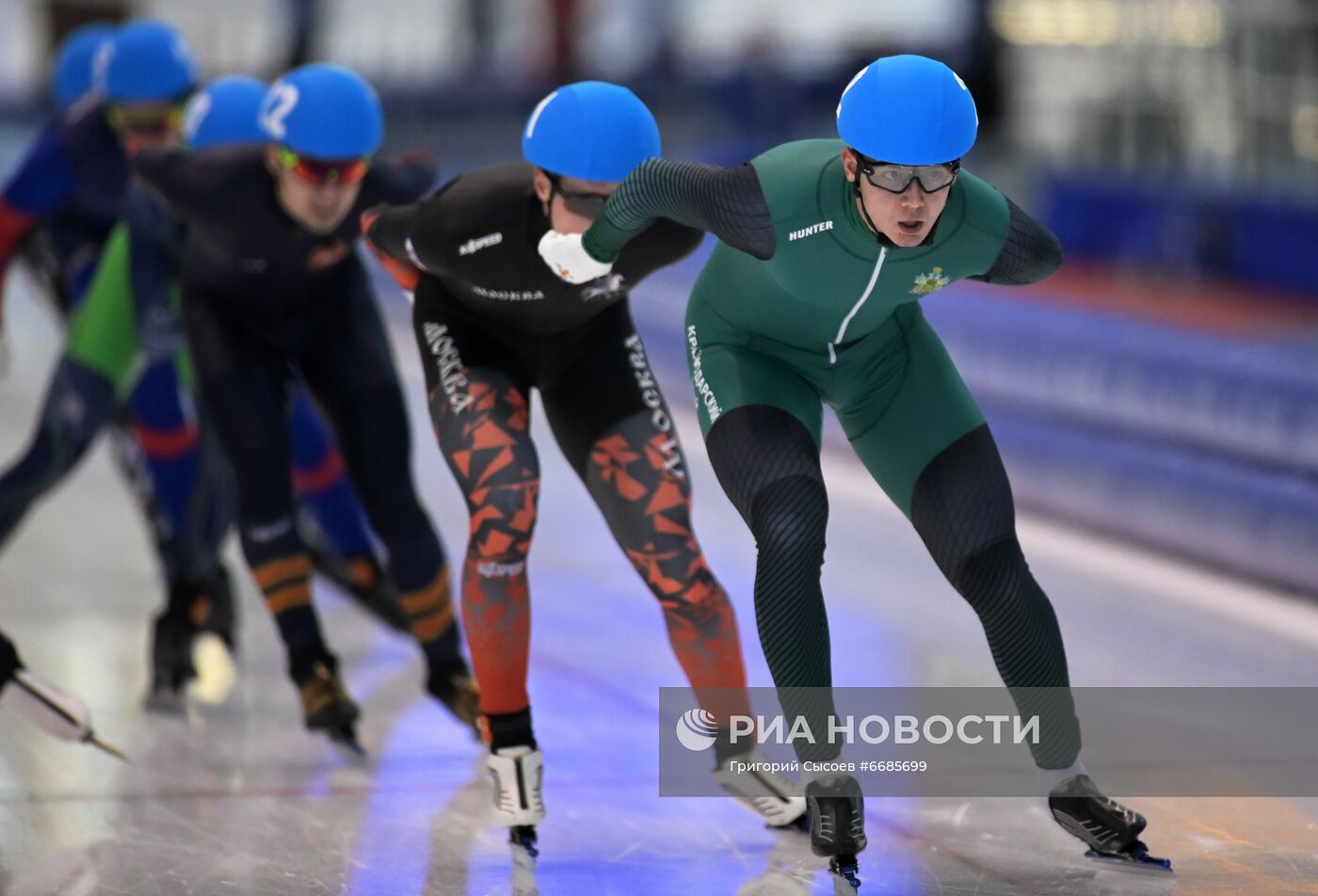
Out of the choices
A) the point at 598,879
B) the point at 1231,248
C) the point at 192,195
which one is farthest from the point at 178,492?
the point at 1231,248

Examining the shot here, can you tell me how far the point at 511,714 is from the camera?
12.6 feet

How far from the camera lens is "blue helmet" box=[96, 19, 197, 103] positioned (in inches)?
208

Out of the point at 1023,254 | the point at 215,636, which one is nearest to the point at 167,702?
the point at 215,636

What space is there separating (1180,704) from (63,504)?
4.51 meters

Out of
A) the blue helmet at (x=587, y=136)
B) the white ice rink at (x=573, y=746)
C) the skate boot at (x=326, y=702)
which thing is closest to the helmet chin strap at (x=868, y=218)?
the blue helmet at (x=587, y=136)

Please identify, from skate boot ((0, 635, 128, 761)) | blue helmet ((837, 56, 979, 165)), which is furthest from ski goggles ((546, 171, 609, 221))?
skate boot ((0, 635, 128, 761))

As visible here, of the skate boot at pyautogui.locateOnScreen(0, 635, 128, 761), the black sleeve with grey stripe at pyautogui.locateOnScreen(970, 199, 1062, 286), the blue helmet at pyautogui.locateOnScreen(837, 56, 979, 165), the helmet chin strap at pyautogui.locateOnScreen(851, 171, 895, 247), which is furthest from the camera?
the skate boot at pyautogui.locateOnScreen(0, 635, 128, 761)

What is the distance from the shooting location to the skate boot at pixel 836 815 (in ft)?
11.1

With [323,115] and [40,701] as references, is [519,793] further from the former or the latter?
[323,115]

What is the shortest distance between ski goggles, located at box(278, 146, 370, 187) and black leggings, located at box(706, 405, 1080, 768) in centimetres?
137

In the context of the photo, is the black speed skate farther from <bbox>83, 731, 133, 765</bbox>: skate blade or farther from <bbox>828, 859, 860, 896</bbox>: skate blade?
<bbox>828, 859, 860, 896</bbox>: skate blade

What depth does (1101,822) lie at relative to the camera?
3.52m

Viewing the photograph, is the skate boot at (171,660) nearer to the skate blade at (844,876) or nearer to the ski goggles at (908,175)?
the skate blade at (844,876)

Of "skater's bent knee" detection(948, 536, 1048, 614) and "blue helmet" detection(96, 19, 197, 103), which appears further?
"blue helmet" detection(96, 19, 197, 103)
